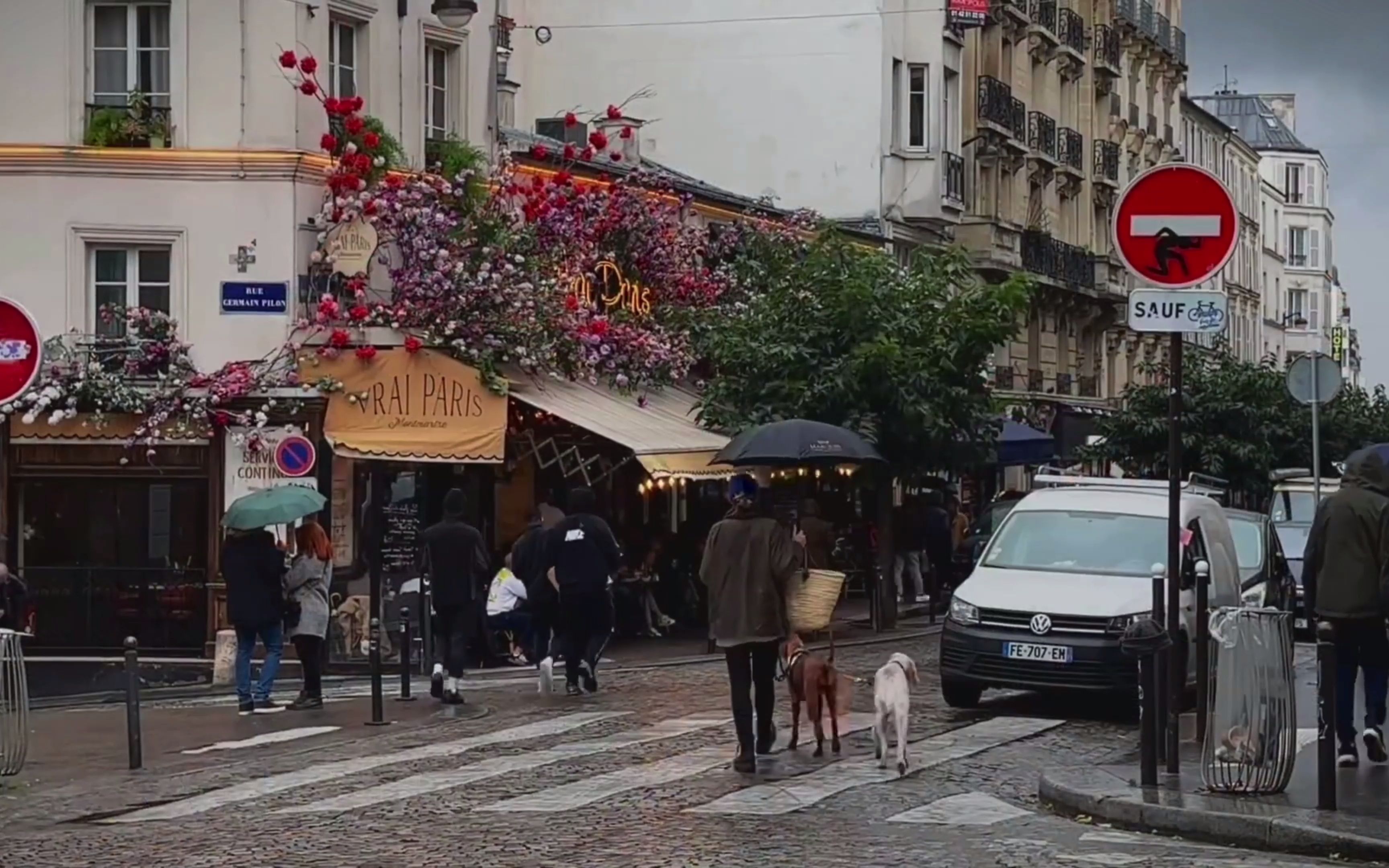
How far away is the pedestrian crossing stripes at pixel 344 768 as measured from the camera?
43.1 ft

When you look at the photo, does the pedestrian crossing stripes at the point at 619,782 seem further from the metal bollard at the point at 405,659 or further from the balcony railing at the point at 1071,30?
the balcony railing at the point at 1071,30

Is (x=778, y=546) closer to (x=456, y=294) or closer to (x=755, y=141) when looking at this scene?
(x=456, y=294)

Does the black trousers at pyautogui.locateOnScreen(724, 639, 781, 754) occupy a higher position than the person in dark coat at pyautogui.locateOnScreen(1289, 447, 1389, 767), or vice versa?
the person in dark coat at pyautogui.locateOnScreen(1289, 447, 1389, 767)

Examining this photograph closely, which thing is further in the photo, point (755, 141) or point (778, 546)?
point (755, 141)

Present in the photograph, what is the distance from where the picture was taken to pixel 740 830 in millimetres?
11672

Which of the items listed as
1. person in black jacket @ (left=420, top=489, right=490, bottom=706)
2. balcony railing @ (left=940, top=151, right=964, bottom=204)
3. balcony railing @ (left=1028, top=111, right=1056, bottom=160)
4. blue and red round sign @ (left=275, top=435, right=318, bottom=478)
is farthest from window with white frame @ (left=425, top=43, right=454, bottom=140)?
balcony railing @ (left=1028, top=111, right=1056, bottom=160)

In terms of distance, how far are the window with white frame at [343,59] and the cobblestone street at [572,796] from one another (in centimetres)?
997

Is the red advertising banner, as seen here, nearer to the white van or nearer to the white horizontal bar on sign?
the white van

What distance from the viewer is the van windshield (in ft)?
58.7

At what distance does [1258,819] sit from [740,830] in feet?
8.62

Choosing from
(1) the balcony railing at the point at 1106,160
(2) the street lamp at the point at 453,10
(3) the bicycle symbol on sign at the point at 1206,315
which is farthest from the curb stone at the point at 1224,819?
(1) the balcony railing at the point at 1106,160

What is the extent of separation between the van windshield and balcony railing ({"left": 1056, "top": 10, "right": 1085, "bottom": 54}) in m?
38.9

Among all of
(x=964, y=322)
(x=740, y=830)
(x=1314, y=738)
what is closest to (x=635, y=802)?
(x=740, y=830)

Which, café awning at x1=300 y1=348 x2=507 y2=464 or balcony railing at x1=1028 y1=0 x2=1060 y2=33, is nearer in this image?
café awning at x1=300 y1=348 x2=507 y2=464
